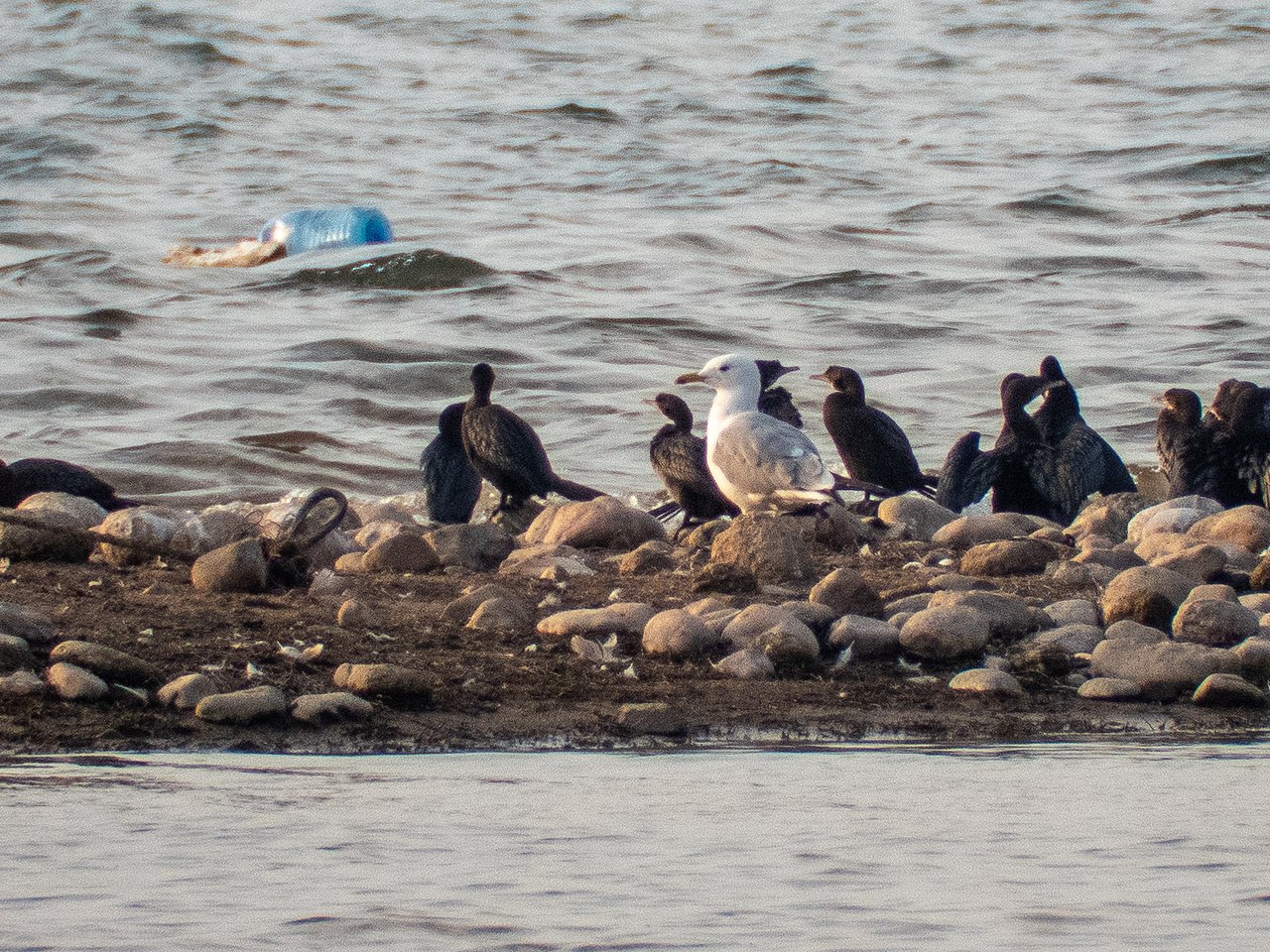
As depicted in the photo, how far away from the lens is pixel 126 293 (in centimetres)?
1792

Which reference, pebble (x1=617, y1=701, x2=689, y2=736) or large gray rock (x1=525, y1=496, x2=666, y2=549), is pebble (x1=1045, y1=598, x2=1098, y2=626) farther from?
large gray rock (x1=525, y1=496, x2=666, y2=549)

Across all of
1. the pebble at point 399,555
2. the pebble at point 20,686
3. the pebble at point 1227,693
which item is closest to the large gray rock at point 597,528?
the pebble at point 399,555

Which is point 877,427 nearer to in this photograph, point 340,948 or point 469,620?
point 469,620

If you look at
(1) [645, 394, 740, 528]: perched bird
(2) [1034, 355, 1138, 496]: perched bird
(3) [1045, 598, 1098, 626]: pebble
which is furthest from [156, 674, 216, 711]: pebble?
(2) [1034, 355, 1138, 496]: perched bird

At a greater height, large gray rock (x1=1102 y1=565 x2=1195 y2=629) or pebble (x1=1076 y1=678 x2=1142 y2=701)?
large gray rock (x1=1102 y1=565 x2=1195 y2=629)

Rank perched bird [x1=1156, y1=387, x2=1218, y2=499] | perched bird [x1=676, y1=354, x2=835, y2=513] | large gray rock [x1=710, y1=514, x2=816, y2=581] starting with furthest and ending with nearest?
perched bird [x1=1156, y1=387, x2=1218, y2=499]
perched bird [x1=676, y1=354, x2=835, y2=513]
large gray rock [x1=710, y1=514, x2=816, y2=581]

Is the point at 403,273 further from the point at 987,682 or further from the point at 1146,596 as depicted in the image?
the point at 987,682

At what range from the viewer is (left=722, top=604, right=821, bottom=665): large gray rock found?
535 cm

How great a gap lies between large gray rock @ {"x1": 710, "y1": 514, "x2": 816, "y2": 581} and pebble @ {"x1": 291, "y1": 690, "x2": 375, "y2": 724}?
6.81 feet

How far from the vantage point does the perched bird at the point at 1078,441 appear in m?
9.23

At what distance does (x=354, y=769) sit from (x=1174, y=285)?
14.8m

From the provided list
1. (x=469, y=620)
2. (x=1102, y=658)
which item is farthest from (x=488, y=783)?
(x=1102, y=658)

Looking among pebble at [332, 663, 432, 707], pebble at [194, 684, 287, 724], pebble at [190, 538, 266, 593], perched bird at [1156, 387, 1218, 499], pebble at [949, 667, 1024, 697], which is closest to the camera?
pebble at [194, 684, 287, 724]

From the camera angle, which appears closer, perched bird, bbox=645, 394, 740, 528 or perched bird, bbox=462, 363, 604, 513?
perched bird, bbox=645, 394, 740, 528
